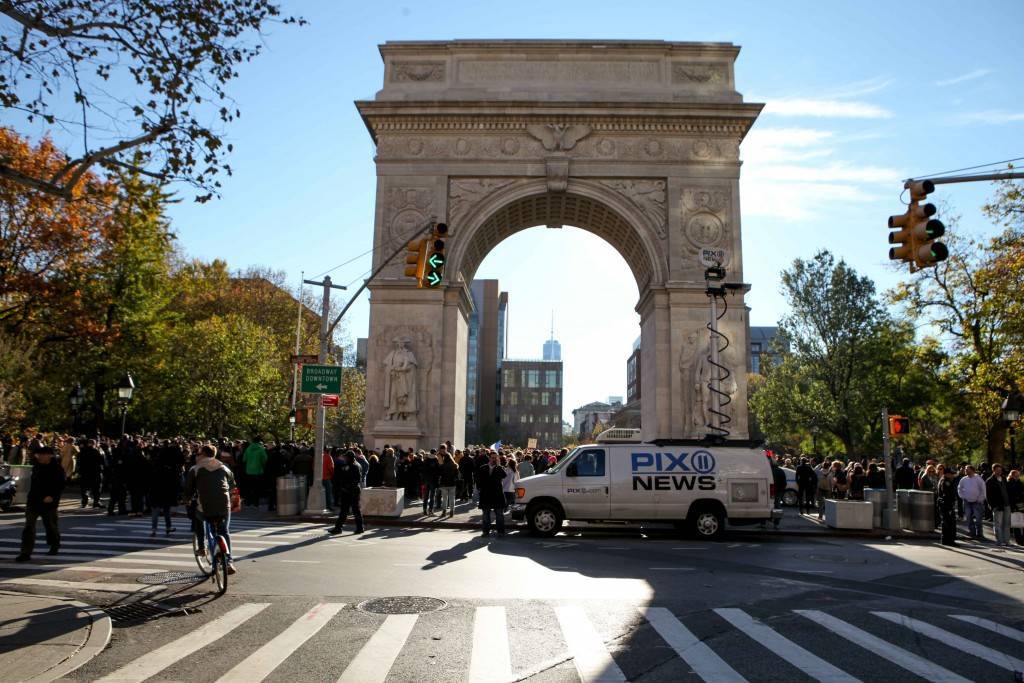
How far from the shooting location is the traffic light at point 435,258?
15469 millimetres

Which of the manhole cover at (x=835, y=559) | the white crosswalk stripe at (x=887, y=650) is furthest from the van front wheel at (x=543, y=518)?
the white crosswalk stripe at (x=887, y=650)

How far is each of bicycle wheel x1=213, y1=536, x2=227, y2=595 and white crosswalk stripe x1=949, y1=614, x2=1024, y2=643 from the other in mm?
8914

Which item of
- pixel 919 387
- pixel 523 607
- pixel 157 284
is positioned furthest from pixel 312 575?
pixel 919 387

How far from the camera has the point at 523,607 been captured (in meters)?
9.33

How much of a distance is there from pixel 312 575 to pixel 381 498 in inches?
352

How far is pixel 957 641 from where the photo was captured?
25.9 ft

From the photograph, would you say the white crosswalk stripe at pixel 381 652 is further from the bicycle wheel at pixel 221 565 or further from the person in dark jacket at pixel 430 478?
the person in dark jacket at pixel 430 478

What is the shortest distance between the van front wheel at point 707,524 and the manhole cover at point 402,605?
942cm

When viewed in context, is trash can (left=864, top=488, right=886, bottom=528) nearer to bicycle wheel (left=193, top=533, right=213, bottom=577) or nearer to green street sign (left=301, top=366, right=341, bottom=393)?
green street sign (left=301, top=366, right=341, bottom=393)

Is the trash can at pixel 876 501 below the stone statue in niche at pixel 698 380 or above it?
below

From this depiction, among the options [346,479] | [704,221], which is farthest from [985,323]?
[346,479]

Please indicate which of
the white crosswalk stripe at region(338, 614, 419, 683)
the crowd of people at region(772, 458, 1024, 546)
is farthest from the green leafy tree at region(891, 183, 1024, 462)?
the white crosswalk stripe at region(338, 614, 419, 683)

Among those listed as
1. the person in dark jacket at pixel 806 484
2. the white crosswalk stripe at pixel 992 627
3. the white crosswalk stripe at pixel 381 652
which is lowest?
the white crosswalk stripe at pixel 992 627

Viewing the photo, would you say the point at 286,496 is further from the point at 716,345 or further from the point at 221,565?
the point at 716,345
